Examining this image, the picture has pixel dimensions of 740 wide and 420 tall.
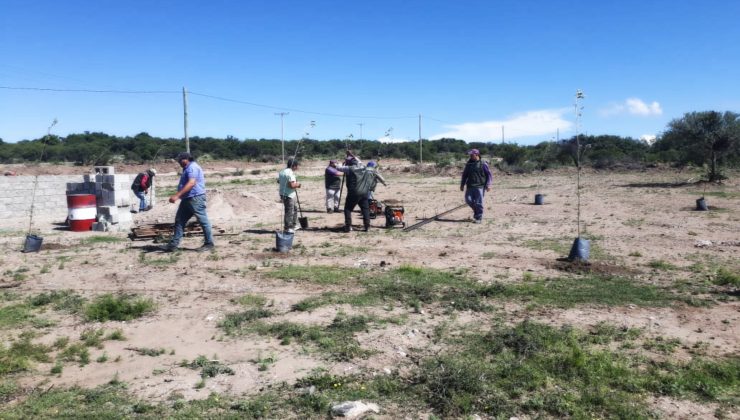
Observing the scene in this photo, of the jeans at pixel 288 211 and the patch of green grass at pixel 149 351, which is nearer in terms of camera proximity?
the patch of green grass at pixel 149 351

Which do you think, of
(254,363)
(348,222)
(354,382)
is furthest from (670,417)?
(348,222)

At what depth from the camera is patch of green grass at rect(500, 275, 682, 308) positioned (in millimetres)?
6793

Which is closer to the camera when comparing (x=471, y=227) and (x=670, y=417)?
(x=670, y=417)

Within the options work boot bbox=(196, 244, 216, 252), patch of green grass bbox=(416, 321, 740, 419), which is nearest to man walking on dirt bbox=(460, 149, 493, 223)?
work boot bbox=(196, 244, 216, 252)

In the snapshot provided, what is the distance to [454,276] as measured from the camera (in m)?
8.24

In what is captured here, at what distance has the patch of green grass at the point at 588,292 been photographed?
679 centimetres

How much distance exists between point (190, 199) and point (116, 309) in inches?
151

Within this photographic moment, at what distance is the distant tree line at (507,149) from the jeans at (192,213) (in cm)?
325

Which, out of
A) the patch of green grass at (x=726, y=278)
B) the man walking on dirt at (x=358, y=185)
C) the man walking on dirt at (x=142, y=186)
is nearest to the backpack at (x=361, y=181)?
the man walking on dirt at (x=358, y=185)

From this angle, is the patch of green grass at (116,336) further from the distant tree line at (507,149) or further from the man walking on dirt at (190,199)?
the distant tree line at (507,149)

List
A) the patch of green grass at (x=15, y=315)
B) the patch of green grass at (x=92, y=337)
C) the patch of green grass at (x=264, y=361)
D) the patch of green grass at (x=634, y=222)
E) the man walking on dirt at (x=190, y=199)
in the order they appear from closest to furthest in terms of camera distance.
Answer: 1. the patch of green grass at (x=264, y=361)
2. the patch of green grass at (x=92, y=337)
3. the patch of green grass at (x=15, y=315)
4. the man walking on dirt at (x=190, y=199)
5. the patch of green grass at (x=634, y=222)

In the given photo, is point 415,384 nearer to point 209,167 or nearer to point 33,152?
point 209,167

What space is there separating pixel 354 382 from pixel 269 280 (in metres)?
3.74

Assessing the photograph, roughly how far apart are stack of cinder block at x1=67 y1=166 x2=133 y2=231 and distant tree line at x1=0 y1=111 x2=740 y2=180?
1.65m
